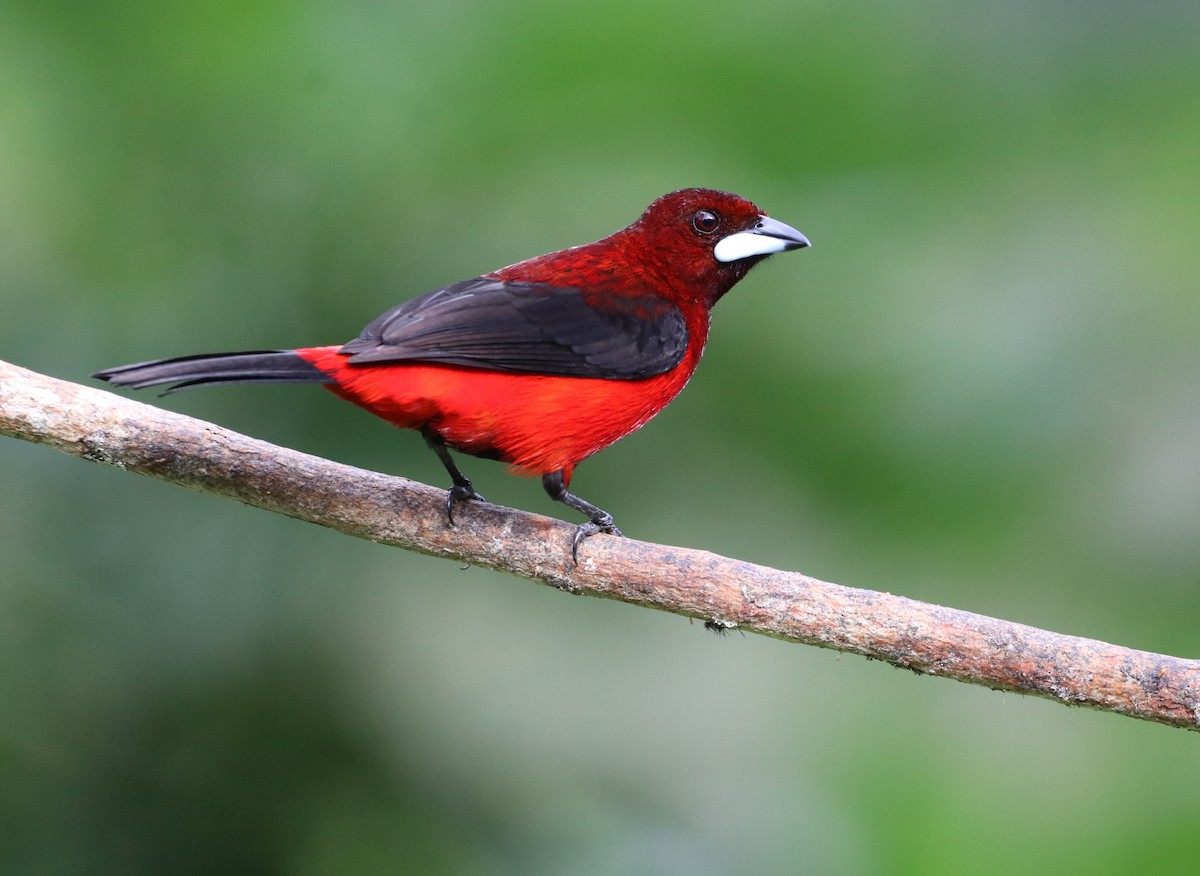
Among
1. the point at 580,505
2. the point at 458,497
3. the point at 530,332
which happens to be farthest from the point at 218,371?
the point at 580,505

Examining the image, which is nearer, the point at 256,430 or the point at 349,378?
the point at 349,378

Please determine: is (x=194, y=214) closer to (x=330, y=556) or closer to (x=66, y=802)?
(x=330, y=556)

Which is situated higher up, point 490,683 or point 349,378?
point 349,378

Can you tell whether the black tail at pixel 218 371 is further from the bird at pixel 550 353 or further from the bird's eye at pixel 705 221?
the bird's eye at pixel 705 221

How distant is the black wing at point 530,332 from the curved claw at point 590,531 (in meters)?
0.42

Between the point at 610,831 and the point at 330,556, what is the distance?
1061 millimetres

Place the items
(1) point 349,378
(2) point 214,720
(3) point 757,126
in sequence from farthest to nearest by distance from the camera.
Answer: (3) point 757,126 < (2) point 214,720 < (1) point 349,378

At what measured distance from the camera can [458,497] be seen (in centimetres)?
343

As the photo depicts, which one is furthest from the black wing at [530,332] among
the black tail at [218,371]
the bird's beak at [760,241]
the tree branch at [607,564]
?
the tree branch at [607,564]

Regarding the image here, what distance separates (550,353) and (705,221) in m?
0.81

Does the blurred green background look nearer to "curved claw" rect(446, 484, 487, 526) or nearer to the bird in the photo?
the bird

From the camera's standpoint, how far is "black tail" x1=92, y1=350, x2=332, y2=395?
9.61 feet

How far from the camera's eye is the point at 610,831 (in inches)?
137

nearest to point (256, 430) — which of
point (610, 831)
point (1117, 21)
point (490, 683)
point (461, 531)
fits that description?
point (461, 531)
